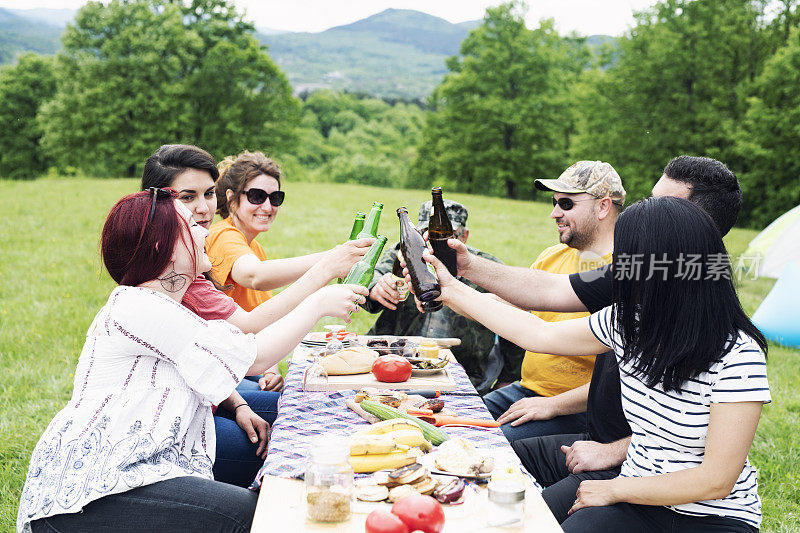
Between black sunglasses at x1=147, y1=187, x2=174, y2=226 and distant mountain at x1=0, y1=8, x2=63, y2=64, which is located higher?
distant mountain at x1=0, y1=8, x2=63, y2=64

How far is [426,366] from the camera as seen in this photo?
332cm

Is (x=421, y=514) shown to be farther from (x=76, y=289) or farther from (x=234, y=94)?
(x=234, y=94)

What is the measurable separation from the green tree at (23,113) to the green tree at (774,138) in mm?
43052

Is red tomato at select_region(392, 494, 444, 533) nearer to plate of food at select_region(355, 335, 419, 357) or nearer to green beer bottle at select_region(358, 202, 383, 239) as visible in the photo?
plate of food at select_region(355, 335, 419, 357)

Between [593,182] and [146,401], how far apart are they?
296 cm

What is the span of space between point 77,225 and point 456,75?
2841cm

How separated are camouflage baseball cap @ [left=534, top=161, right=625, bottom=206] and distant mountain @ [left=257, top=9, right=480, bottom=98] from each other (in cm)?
6572

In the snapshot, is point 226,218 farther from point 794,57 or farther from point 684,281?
point 794,57

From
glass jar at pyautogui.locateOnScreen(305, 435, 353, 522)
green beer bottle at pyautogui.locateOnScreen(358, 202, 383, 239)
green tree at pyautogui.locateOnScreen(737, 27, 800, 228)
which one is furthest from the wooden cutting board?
green tree at pyautogui.locateOnScreen(737, 27, 800, 228)

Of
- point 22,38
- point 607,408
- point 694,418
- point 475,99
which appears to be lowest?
point 607,408

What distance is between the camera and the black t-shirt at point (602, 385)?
3135mm

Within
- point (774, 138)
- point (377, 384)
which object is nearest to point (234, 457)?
point (377, 384)

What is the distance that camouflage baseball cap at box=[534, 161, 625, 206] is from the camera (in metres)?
4.09

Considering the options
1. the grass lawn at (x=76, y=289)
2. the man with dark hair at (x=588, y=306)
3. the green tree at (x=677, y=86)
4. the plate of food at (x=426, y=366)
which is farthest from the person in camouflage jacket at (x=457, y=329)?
the green tree at (x=677, y=86)
